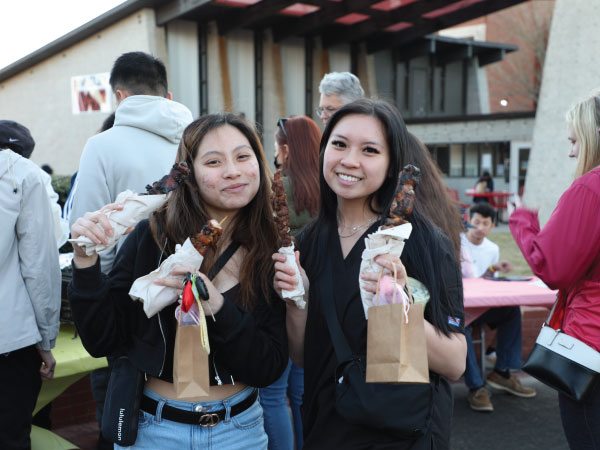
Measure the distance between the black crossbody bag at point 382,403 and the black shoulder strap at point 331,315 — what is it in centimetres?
3

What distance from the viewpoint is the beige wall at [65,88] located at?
1416 cm

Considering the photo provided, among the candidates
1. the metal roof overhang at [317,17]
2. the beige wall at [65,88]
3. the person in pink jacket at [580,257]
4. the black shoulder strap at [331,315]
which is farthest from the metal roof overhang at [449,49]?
the black shoulder strap at [331,315]

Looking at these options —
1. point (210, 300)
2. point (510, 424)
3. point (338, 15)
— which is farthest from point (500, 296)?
point (338, 15)

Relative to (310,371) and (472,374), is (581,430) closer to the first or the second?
(310,371)

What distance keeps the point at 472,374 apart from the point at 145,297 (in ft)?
12.6

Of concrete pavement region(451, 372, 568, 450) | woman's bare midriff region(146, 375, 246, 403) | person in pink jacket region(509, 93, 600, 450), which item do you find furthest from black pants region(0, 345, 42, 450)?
concrete pavement region(451, 372, 568, 450)

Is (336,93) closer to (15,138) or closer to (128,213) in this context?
(15,138)

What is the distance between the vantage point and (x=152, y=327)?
1839 mm

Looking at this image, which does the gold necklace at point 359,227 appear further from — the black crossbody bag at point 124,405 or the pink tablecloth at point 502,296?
the pink tablecloth at point 502,296

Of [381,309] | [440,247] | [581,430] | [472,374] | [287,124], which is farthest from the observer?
[472,374]

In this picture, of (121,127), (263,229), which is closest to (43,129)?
(121,127)

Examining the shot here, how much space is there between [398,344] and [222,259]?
29.4 inches

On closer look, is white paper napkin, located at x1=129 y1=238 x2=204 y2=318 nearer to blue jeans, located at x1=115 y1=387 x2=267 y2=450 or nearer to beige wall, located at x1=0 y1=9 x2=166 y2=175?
blue jeans, located at x1=115 y1=387 x2=267 y2=450

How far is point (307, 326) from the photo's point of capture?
6.21 feet
